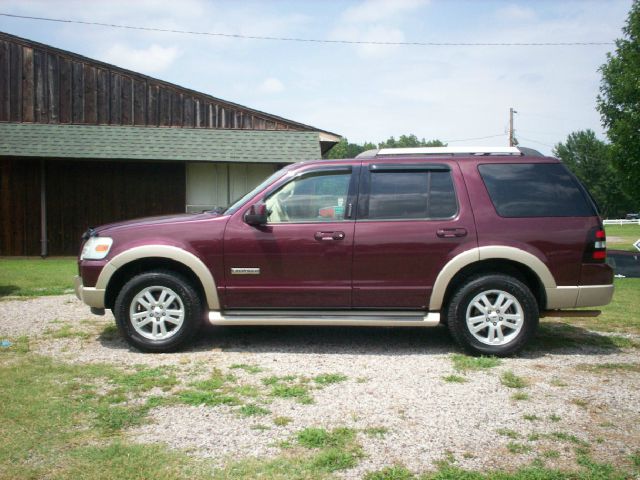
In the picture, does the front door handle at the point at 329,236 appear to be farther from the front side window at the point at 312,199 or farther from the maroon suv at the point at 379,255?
the front side window at the point at 312,199

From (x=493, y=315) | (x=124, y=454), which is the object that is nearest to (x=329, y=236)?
(x=493, y=315)

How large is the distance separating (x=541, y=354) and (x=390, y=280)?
5.55 ft

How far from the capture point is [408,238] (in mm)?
5332

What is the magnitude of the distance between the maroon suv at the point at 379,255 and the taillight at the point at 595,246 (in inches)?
0.7

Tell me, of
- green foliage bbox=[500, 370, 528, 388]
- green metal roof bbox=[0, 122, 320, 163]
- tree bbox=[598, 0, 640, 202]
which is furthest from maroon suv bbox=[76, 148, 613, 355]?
tree bbox=[598, 0, 640, 202]

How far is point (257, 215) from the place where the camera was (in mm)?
5309

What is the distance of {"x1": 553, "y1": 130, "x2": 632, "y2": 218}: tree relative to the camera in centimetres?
7356

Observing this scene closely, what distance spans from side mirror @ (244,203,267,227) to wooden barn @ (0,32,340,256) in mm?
9643

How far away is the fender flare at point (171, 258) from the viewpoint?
17.7 feet

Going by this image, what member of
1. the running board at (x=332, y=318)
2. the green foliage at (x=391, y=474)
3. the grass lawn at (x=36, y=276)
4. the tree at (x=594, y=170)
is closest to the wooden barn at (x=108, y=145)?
the grass lawn at (x=36, y=276)

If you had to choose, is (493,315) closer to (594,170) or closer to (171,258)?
(171,258)

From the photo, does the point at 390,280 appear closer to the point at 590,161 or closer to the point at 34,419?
the point at 34,419

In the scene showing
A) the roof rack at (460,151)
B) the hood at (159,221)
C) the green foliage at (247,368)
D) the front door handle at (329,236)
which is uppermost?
the roof rack at (460,151)

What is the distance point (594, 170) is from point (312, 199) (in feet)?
273
